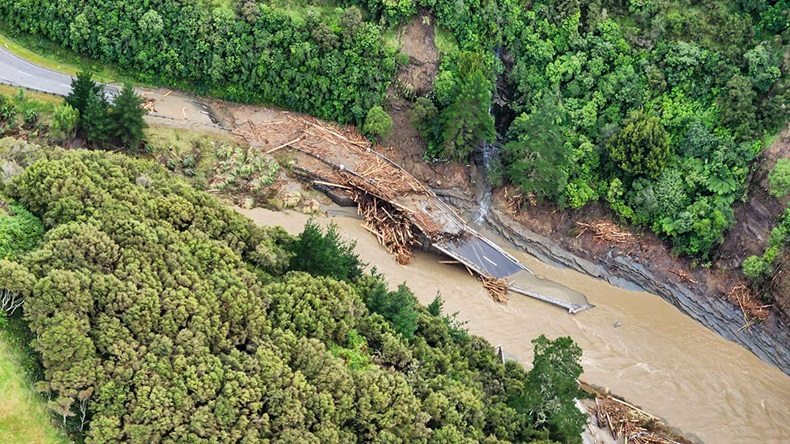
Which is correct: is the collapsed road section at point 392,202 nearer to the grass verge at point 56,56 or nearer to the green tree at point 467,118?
the green tree at point 467,118

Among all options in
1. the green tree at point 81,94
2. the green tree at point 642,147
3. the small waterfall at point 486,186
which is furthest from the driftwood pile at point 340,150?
the green tree at point 642,147

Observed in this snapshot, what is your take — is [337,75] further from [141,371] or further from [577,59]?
[141,371]

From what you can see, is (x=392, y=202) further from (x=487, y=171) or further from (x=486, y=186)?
(x=487, y=171)

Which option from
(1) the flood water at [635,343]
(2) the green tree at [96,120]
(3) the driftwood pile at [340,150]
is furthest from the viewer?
(3) the driftwood pile at [340,150]

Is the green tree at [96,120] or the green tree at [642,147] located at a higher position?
the green tree at [642,147]

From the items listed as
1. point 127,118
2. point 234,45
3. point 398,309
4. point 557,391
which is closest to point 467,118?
point 234,45

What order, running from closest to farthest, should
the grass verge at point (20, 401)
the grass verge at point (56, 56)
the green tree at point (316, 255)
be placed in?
the grass verge at point (20, 401) → the green tree at point (316, 255) → the grass verge at point (56, 56)

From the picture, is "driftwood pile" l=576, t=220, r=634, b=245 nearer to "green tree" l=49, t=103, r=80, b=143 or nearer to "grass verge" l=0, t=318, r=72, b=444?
"green tree" l=49, t=103, r=80, b=143
